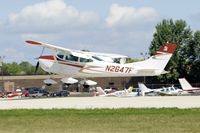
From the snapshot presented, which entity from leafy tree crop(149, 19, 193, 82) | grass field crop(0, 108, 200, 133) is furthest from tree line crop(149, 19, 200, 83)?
grass field crop(0, 108, 200, 133)

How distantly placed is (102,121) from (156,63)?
27.3 meters

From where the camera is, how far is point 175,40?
102625 millimetres

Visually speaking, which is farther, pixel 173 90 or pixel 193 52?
pixel 193 52

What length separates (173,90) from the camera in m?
63.4

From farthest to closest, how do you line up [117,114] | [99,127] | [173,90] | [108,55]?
[173,90]
[108,55]
[117,114]
[99,127]

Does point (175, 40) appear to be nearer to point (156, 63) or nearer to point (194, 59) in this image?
point (194, 59)

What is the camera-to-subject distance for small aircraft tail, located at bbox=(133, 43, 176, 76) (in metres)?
47.5

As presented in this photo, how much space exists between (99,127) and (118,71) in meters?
27.2

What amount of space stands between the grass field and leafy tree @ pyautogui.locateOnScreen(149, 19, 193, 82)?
73.1 metres

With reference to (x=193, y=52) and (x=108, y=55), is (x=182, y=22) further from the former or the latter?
(x=108, y=55)

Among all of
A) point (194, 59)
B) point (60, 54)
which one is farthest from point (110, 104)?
point (194, 59)

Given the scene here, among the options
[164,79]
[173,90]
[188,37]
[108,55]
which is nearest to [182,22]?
[188,37]

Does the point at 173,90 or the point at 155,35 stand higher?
the point at 155,35

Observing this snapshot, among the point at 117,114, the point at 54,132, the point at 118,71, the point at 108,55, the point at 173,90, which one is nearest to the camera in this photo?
the point at 54,132
